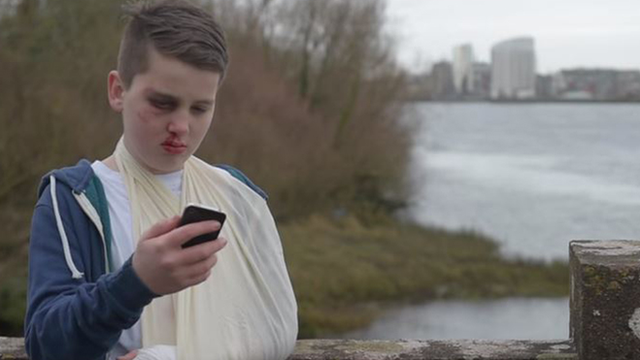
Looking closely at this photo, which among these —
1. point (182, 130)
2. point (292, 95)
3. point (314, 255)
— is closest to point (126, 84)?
point (182, 130)

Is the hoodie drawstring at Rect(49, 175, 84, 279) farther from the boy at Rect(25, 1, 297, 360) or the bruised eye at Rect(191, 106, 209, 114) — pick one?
the bruised eye at Rect(191, 106, 209, 114)

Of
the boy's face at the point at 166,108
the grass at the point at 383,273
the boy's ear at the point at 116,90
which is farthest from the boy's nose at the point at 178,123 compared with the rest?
the grass at the point at 383,273

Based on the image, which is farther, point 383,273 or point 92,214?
point 383,273

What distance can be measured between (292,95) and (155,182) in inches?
1025

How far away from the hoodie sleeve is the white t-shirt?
0.06 meters

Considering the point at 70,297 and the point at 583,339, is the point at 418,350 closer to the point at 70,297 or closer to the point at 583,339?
the point at 583,339

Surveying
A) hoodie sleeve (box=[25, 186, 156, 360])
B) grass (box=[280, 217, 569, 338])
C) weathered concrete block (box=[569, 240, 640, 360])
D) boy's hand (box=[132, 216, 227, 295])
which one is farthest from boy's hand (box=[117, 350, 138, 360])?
grass (box=[280, 217, 569, 338])

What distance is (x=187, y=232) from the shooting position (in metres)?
1.40

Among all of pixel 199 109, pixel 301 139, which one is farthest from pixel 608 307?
pixel 301 139

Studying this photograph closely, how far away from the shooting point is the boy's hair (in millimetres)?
1672

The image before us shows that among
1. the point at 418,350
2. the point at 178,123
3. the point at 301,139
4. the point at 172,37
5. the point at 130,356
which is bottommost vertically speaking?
the point at 301,139

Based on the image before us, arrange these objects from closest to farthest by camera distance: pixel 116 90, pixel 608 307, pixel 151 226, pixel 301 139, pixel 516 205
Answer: pixel 151 226 → pixel 116 90 → pixel 608 307 → pixel 301 139 → pixel 516 205

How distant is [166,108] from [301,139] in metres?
25.3

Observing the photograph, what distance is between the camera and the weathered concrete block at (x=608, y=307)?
8.44ft
